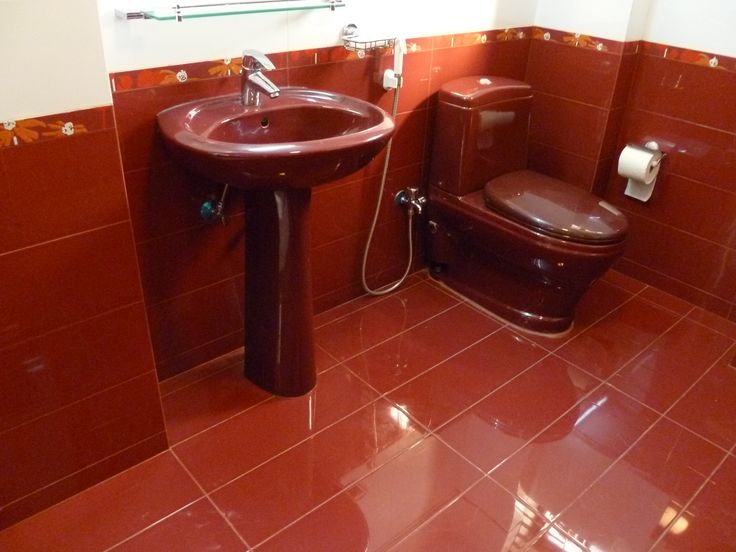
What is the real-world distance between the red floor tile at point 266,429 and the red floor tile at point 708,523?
2.75ft

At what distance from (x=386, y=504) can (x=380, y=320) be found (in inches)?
31.0

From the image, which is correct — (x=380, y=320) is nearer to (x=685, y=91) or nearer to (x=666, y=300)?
(x=666, y=300)

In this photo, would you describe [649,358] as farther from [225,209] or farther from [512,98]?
[225,209]

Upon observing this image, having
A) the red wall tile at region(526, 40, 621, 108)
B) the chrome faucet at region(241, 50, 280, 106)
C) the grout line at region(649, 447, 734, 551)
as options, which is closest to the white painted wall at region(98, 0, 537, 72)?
the chrome faucet at region(241, 50, 280, 106)

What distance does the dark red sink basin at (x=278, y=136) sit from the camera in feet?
4.23

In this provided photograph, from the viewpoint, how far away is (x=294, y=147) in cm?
129

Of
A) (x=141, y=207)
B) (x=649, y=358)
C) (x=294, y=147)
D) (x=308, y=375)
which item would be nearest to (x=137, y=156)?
(x=141, y=207)

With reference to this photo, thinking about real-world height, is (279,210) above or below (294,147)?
below

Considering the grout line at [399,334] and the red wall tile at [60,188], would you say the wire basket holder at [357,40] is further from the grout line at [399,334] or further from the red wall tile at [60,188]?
the grout line at [399,334]

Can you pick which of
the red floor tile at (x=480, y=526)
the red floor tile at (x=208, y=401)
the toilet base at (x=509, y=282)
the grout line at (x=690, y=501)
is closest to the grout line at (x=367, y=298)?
the toilet base at (x=509, y=282)

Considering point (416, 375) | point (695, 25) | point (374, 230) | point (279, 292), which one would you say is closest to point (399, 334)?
point (416, 375)

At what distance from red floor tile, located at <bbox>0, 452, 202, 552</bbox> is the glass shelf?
1069 mm

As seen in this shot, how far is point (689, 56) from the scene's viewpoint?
2090mm

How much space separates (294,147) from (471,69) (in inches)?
44.6
